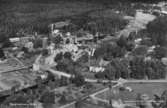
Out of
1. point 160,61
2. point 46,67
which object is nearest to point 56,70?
point 46,67

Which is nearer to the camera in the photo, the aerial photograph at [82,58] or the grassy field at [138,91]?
the aerial photograph at [82,58]

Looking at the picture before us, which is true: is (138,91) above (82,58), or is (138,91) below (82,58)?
below

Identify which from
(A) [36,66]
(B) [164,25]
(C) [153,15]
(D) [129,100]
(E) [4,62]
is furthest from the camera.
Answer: (C) [153,15]

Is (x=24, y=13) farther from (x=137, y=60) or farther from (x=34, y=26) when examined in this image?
(x=137, y=60)

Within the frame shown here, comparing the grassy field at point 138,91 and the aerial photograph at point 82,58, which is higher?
the aerial photograph at point 82,58

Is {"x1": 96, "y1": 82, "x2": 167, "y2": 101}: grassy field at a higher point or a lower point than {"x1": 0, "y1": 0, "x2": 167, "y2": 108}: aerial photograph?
lower

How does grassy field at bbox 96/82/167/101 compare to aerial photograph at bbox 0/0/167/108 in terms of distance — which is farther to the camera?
grassy field at bbox 96/82/167/101
